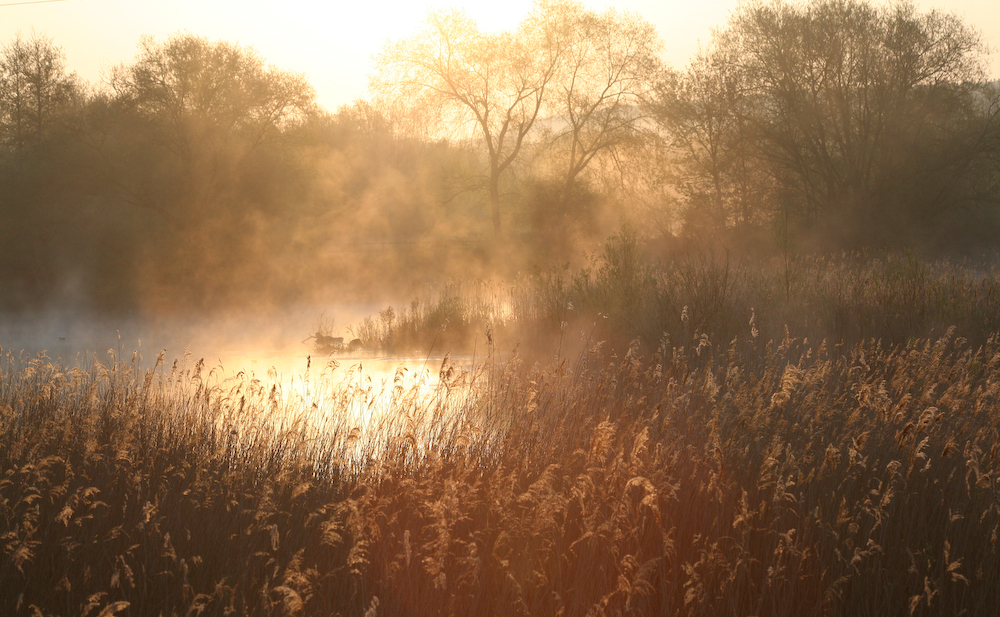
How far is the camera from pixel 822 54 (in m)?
22.7

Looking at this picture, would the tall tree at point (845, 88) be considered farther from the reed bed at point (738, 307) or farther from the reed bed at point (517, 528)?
the reed bed at point (517, 528)

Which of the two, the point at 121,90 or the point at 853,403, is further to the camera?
the point at 121,90

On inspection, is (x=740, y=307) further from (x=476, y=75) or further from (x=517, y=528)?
(x=476, y=75)

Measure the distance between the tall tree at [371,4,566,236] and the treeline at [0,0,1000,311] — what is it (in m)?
0.09

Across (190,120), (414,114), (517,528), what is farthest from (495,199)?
(517,528)

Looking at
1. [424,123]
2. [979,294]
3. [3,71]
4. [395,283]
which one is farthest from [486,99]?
[979,294]

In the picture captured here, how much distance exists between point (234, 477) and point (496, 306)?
1035 centimetres

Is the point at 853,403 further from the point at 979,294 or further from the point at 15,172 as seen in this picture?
the point at 15,172

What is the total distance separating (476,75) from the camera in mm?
28188

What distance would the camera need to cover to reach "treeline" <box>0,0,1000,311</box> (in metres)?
21.7

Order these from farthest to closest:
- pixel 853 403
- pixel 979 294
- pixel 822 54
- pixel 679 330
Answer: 1. pixel 822 54
2. pixel 979 294
3. pixel 679 330
4. pixel 853 403

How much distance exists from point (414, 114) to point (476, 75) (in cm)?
268

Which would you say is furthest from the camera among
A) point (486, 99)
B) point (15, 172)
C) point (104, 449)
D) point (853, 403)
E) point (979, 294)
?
point (486, 99)

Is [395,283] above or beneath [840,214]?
beneath
